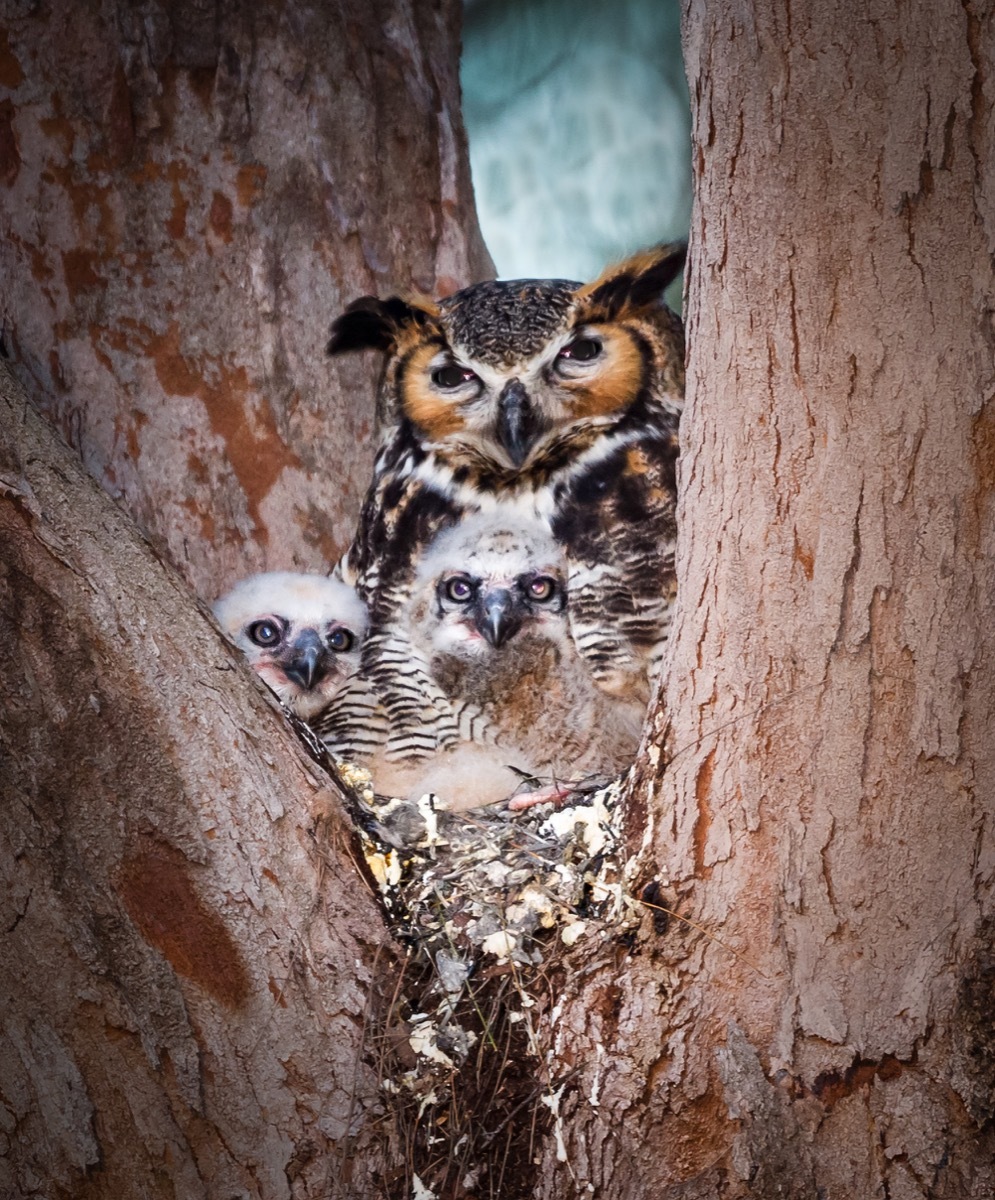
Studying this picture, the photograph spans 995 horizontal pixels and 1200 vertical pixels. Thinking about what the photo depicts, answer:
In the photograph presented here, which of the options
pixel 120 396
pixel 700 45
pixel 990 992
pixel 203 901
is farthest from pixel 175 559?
pixel 990 992

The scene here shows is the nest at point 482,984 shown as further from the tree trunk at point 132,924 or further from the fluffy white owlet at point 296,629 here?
the fluffy white owlet at point 296,629

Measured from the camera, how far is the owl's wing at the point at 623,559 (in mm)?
2645

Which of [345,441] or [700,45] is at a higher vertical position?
[700,45]

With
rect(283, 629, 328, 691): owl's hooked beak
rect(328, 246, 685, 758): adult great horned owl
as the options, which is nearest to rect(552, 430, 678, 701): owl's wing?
rect(328, 246, 685, 758): adult great horned owl

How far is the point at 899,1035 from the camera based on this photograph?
154 cm

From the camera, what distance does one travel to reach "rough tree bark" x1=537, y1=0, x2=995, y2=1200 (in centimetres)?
147

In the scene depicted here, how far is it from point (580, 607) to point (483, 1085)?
3.76ft

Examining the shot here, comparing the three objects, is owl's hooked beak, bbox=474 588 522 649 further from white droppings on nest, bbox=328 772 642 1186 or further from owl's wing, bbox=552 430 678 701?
white droppings on nest, bbox=328 772 642 1186

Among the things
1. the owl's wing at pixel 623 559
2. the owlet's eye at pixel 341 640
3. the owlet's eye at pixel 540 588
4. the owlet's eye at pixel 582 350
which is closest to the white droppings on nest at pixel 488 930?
the owl's wing at pixel 623 559

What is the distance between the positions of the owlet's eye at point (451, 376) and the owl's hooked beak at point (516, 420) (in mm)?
107

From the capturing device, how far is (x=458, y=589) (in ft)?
9.02

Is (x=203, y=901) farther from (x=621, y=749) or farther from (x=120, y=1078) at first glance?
(x=621, y=749)

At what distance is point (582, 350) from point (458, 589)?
0.56 m

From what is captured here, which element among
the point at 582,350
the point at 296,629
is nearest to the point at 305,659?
the point at 296,629
